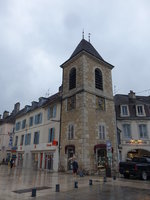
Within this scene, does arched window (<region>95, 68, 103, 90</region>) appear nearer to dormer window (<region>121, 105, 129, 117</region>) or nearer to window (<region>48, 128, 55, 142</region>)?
dormer window (<region>121, 105, 129, 117</region>)

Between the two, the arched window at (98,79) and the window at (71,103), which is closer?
the window at (71,103)

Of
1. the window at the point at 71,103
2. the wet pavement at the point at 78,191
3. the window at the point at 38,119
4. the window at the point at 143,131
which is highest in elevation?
the window at the point at 71,103

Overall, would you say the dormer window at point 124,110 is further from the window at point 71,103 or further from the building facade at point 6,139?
the building facade at point 6,139

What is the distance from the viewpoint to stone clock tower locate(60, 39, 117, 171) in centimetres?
1413

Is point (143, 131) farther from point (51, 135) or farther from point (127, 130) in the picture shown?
point (51, 135)

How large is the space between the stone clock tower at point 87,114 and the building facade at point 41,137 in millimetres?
1124

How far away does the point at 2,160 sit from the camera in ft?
96.2

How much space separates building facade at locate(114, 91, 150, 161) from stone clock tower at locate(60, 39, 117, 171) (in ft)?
13.4

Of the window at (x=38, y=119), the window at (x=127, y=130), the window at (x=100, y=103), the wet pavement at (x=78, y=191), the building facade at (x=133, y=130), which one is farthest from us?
the window at (x=38, y=119)

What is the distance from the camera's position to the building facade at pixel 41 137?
55.8 feet

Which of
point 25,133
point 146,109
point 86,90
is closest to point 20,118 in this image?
point 25,133

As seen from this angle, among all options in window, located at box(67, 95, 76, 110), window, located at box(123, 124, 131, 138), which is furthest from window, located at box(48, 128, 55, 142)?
window, located at box(123, 124, 131, 138)

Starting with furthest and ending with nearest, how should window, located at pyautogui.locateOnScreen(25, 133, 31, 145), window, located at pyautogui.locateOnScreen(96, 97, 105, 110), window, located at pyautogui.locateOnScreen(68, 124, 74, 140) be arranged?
window, located at pyautogui.locateOnScreen(25, 133, 31, 145)
window, located at pyautogui.locateOnScreen(96, 97, 105, 110)
window, located at pyautogui.locateOnScreen(68, 124, 74, 140)

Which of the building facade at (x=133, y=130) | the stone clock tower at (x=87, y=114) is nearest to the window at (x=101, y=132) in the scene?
the stone clock tower at (x=87, y=114)
